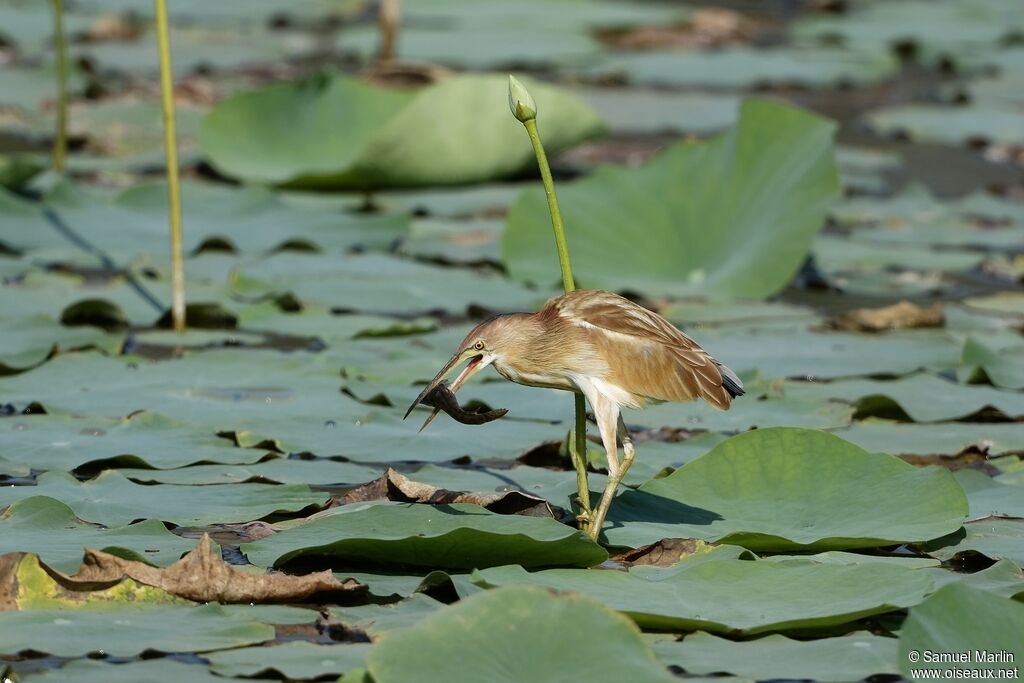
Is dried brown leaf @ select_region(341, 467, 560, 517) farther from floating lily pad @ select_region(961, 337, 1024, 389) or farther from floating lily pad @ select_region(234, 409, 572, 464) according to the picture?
floating lily pad @ select_region(961, 337, 1024, 389)

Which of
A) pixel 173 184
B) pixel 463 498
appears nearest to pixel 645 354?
pixel 463 498

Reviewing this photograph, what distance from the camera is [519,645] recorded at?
258cm

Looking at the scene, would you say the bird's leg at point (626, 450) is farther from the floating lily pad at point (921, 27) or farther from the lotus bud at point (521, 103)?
the floating lily pad at point (921, 27)

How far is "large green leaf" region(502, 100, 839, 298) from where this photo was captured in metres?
6.16

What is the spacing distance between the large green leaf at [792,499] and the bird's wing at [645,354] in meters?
0.32

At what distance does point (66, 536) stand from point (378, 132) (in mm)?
4674

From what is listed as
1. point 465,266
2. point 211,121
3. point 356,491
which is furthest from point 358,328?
point 211,121

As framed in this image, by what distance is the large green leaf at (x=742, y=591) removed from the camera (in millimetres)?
2918

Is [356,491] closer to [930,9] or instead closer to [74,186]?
[74,186]

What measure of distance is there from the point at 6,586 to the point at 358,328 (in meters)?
2.71

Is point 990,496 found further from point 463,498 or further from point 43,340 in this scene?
point 43,340

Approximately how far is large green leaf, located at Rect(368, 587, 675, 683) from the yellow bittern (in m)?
0.68

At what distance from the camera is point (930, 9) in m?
15.3

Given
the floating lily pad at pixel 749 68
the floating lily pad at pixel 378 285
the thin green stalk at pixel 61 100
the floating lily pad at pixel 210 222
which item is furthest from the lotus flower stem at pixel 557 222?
the floating lily pad at pixel 749 68
